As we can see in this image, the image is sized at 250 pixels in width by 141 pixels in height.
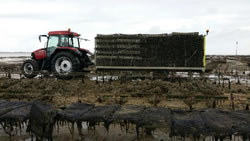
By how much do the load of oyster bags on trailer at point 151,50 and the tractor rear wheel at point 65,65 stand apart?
148 centimetres

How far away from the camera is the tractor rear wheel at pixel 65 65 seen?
13.0 m

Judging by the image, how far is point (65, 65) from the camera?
1340 cm

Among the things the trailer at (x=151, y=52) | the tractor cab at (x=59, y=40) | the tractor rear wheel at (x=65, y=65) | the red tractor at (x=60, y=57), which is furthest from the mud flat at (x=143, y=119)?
the tractor cab at (x=59, y=40)

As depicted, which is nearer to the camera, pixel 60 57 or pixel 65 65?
pixel 60 57

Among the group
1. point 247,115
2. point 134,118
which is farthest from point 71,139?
point 247,115

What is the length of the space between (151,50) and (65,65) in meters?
5.81

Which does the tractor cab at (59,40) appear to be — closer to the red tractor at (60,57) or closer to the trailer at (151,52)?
the red tractor at (60,57)

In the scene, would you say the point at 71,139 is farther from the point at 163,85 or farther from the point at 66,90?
the point at 163,85

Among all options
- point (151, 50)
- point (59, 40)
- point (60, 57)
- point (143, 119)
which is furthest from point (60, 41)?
point (143, 119)

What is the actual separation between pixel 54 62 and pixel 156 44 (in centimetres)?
682

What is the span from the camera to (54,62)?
43.7 feet

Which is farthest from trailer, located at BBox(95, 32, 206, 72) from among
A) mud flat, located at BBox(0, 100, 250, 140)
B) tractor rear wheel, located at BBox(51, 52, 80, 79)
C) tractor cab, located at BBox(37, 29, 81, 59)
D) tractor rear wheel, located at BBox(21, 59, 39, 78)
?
mud flat, located at BBox(0, 100, 250, 140)

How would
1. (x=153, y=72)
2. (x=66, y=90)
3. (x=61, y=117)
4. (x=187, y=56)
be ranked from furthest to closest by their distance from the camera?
(x=153, y=72)
(x=187, y=56)
(x=66, y=90)
(x=61, y=117)

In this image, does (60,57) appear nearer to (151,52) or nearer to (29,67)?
(29,67)
